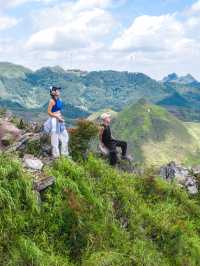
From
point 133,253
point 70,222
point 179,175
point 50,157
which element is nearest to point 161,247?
point 133,253

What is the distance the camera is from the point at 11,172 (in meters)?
15.7

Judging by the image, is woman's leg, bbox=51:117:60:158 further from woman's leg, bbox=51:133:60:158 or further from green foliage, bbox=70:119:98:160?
green foliage, bbox=70:119:98:160

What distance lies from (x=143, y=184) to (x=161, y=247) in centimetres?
477

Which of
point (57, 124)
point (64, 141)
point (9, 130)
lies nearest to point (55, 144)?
point (64, 141)

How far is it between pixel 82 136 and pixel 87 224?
835cm

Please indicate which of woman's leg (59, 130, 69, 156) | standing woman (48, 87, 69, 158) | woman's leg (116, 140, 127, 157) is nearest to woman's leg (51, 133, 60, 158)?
standing woman (48, 87, 69, 158)

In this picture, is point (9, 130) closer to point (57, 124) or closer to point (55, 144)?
point (57, 124)

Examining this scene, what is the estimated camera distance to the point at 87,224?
15.8m

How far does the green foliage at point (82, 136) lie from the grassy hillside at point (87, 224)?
1.95m

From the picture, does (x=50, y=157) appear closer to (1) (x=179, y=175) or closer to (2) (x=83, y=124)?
(2) (x=83, y=124)

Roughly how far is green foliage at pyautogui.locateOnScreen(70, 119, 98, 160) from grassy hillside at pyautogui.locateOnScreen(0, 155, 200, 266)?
6.39 feet

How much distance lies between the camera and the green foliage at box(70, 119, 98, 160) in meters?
23.4

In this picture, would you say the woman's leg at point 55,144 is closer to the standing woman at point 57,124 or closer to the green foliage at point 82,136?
the standing woman at point 57,124

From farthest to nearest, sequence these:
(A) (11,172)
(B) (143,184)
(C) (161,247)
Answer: (B) (143,184) < (C) (161,247) < (A) (11,172)
